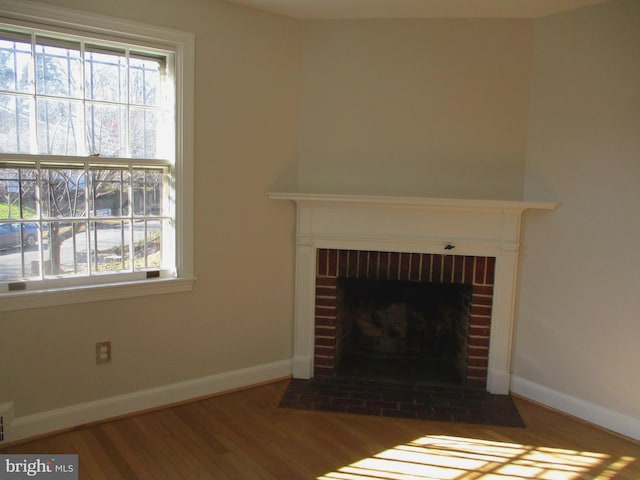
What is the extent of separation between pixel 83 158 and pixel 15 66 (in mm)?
538

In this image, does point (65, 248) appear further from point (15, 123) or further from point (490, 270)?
point (490, 270)

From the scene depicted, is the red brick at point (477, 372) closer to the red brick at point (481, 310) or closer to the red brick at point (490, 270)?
the red brick at point (481, 310)

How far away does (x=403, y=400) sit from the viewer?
11.1 feet

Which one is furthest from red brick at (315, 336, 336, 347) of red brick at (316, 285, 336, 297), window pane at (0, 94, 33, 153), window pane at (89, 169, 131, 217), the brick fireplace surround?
window pane at (0, 94, 33, 153)

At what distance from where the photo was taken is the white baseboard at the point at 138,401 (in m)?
2.78

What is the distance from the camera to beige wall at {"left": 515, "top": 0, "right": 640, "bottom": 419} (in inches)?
116

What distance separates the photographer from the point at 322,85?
3.52m

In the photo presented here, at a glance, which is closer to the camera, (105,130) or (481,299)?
(105,130)

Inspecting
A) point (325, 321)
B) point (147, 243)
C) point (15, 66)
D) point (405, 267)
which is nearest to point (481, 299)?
point (405, 267)

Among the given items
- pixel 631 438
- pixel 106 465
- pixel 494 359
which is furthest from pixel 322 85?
pixel 631 438

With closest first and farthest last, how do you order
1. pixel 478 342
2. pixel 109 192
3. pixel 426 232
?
pixel 109 192 → pixel 426 232 → pixel 478 342

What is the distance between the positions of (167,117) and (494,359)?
103 inches

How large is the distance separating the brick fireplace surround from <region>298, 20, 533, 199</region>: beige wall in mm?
437

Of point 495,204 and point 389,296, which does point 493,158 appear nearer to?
point 495,204
